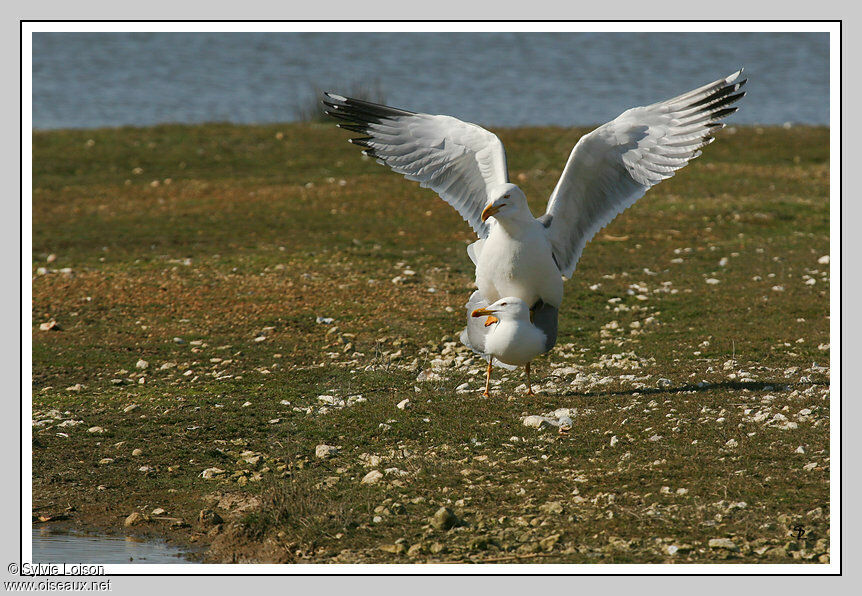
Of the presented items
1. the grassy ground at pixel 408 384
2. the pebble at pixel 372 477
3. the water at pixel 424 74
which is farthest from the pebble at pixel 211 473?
the water at pixel 424 74

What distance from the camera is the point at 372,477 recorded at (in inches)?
Answer: 213

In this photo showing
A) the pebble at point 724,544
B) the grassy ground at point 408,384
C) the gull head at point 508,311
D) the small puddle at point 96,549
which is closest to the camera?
the pebble at point 724,544

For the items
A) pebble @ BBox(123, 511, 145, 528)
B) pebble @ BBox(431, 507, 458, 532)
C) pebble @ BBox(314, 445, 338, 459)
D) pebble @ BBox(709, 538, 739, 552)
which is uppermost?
pebble @ BBox(314, 445, 338, 459)

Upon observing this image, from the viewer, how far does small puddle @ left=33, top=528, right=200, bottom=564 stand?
4758 millimetres

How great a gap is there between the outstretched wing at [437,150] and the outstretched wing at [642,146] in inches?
22.0

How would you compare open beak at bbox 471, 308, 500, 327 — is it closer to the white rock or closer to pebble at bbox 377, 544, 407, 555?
the white rock

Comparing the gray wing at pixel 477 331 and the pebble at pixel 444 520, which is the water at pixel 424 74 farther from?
the pebble at pixel 444 520

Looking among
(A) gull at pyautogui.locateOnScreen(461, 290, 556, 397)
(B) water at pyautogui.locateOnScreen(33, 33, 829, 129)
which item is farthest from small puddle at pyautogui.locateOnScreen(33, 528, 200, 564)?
(B) water at pyautogui.locateOnScreen(33, 33, 829, 129)

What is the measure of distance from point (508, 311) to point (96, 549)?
2825mm

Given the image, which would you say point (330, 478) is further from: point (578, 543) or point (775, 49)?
point (775, 49)

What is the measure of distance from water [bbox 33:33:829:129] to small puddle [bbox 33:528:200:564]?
1565 cm

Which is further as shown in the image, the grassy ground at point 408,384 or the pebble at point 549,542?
the grassy ground at point 408,384

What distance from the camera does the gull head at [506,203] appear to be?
20.8 ft

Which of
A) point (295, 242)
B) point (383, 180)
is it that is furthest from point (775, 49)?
point (295, 242)
